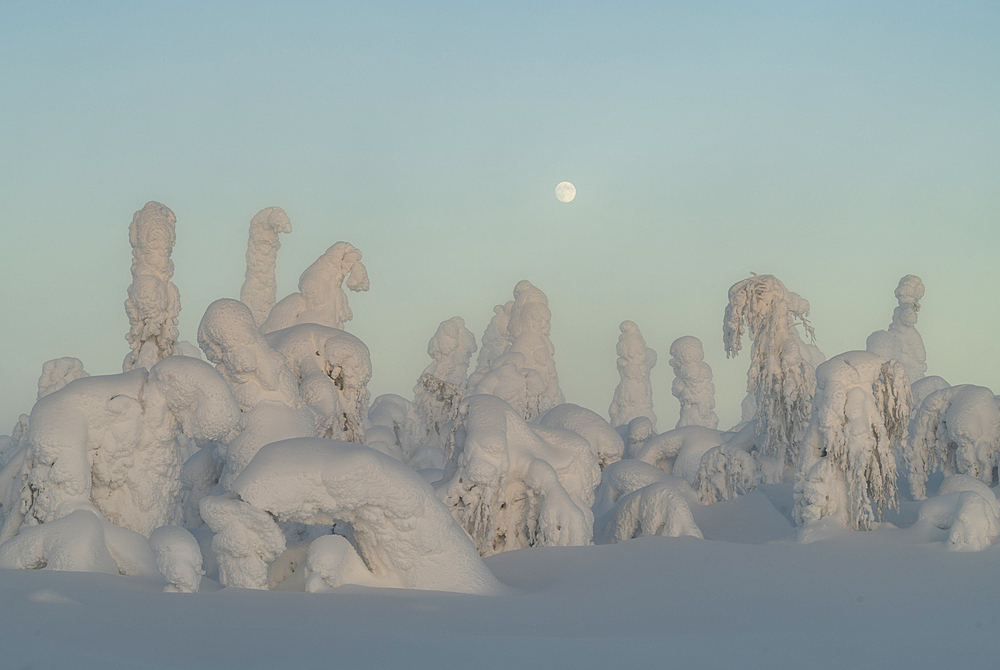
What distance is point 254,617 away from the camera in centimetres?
533

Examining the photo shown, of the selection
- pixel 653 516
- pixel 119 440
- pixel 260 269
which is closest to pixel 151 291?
pixel 119 440

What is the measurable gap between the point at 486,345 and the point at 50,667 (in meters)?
30.5

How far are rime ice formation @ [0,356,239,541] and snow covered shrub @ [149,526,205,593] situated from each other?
7.92ft

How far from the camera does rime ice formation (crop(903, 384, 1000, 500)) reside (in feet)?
40.8

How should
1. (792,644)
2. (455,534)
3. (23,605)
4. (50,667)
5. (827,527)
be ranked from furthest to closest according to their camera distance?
(827,527) → (455,534) → (23,605) → (792,644) → (50,667)

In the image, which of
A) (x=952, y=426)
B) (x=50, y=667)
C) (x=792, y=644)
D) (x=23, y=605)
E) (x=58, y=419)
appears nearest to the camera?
(x=50, y=667)

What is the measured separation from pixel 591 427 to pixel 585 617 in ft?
31.1

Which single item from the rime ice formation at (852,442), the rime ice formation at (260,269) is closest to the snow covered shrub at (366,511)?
the rime ice formation at (852,442)

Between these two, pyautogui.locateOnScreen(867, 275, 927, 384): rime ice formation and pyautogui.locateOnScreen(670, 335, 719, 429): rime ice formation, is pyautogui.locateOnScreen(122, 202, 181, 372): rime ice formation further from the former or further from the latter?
pyautogui.locateOnScreen(867, 275, 927, 384): rime ice formation

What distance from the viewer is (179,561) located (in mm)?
6250

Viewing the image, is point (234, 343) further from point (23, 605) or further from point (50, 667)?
point (50, 667)

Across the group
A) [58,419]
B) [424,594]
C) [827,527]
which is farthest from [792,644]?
[58,419]

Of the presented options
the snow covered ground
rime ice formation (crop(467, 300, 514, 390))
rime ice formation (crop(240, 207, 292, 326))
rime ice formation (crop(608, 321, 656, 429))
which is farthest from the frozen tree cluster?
rime ice formation (crop(467, 300, 514, 390))

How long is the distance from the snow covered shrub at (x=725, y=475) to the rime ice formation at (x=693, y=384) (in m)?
13.4
